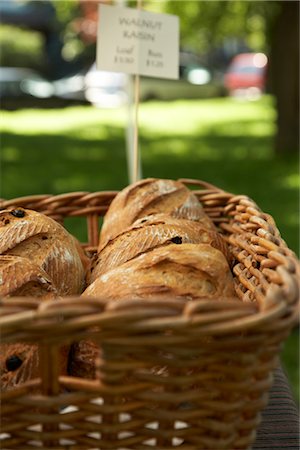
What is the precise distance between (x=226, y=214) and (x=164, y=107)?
11990mm

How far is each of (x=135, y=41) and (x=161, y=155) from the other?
→ 6.13 m

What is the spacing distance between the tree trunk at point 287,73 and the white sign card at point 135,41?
5710 millimetres

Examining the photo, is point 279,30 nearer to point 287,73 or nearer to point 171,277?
point 287,73

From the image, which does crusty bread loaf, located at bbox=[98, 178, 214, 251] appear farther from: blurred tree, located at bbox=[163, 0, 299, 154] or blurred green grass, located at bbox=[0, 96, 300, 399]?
blurred tree, located at bbox=[163, 0, 299, 154]

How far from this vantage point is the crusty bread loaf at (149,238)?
4.73 ft

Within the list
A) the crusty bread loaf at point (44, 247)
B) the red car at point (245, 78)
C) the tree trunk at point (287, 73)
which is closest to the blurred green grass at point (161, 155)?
the tree trunk at point (287, 73)

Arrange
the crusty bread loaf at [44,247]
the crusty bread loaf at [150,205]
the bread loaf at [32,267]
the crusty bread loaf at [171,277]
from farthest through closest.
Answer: the crusty bread loaf at [150,205], the crusty bread loaf at [44,247], the crusty bread loaf at [171,277], the bread loaf at [32,267]

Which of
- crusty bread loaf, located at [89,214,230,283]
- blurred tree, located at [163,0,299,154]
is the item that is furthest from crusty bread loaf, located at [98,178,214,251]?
blurred tree, located at [163,0,299,154]

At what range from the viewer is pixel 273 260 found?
126 centimetres

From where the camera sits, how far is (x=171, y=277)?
1255 millimetres

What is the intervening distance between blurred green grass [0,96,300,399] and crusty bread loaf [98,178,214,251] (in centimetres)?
166

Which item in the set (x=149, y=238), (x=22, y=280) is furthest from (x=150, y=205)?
(x=22, y=280)

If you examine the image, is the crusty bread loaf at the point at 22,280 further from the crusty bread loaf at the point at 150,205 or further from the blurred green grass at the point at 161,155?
the blurred green grass at the point at 161,155

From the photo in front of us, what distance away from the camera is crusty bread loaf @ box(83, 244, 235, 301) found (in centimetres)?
123
